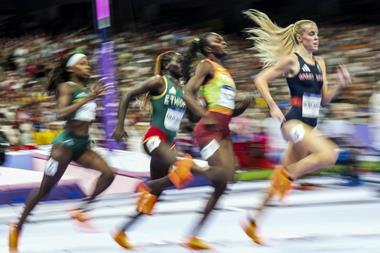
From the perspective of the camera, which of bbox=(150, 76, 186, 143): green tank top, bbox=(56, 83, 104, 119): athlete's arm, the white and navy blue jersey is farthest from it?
bbox=(150, 76, 186, 143): green tank top

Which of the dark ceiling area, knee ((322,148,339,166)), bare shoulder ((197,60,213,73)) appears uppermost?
bare shoulder ((197,60,213,73))

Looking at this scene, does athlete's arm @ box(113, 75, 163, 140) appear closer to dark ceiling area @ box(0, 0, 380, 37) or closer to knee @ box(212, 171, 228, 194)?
knee @ box(212, 171, 228, 194)

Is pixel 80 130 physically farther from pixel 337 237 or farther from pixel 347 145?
pixel 347 145

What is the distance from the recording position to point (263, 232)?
21.7ft

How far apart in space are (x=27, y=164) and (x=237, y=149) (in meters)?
3.00

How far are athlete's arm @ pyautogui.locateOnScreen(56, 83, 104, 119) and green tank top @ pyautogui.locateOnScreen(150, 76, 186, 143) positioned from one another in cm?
46

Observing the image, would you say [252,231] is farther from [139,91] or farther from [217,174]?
[139,91]

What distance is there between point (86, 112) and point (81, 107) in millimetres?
65

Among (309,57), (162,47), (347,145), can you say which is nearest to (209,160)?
(309,57)

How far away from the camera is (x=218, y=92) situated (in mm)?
5934

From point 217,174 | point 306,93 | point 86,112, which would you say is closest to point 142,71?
point 86,112

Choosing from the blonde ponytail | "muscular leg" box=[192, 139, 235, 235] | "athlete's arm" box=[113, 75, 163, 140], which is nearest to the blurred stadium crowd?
the blonde ponytail

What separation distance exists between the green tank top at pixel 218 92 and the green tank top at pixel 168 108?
240 mm

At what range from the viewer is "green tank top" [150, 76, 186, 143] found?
19.8 ft
